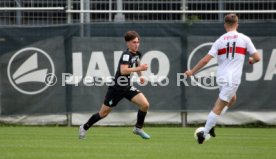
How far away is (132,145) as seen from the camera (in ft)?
38.3

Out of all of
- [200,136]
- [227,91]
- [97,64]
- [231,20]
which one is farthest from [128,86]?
[97,64]

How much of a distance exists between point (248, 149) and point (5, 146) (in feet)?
12.2

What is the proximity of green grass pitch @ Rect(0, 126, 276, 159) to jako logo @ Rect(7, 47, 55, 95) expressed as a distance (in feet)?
8.06

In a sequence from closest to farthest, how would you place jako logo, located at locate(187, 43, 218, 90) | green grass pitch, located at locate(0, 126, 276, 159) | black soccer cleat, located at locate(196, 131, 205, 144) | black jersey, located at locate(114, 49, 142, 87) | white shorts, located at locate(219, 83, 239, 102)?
green grass pitch, located at locate(0, 126, 276, 159)
white shorts, located at locate(219, 83, 239, 102)
black soccer cleat, located at locate(196, 131, 205, 144)
black jersey, located at locate(114, 49, 142, 87)
jako logo, located at locate(187, 43, 218, 90)

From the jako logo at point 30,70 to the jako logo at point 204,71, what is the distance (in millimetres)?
3422


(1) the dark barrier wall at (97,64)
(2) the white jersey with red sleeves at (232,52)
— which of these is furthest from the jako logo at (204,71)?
(2) the white jersey with red sleeves at (232,52)

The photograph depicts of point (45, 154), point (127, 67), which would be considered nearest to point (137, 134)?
point (127, 67)

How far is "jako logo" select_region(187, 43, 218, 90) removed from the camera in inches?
693

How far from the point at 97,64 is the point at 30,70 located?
1.63m

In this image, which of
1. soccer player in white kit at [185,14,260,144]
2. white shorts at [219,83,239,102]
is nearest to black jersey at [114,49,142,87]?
soccer player in white kit at [185,14,260,144]

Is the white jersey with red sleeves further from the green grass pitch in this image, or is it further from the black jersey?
the black jersey

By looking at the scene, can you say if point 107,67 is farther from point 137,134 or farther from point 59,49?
point 137,134

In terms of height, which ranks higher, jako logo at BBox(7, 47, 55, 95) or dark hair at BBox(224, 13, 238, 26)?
Answer: dark hair at BBox(224, 13, 238, 26)

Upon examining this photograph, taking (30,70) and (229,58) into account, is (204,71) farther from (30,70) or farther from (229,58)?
(229,58)
